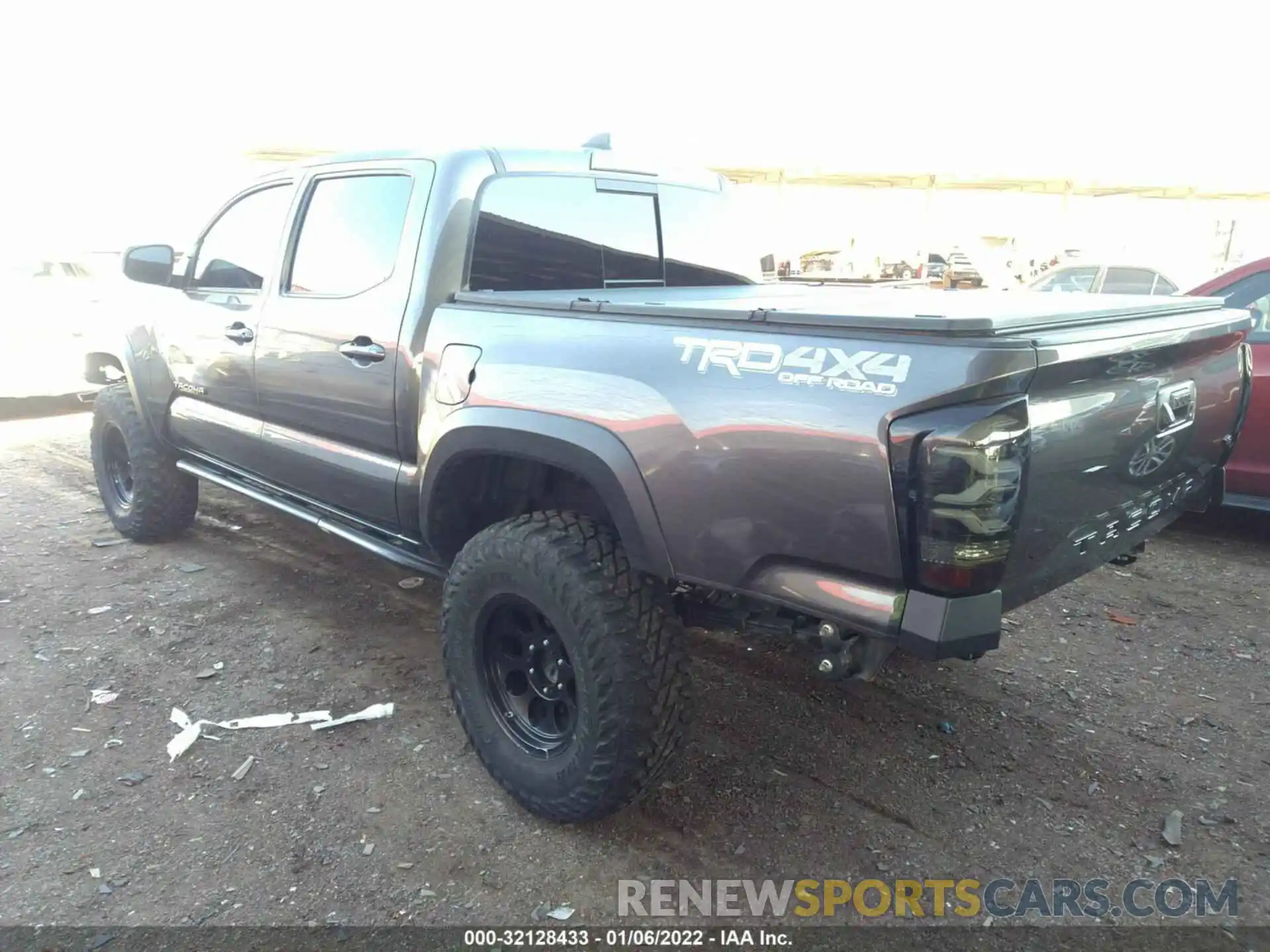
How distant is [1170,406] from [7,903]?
334cm

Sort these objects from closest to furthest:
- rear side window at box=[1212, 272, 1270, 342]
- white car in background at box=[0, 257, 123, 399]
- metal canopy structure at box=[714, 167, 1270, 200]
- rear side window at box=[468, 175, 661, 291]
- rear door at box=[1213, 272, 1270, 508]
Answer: rear side window at box=[468, 175, 661, 291]
rear door at box=[1213, 272, 1270, 508]
rear side window at box=[1212, 272, 1270, 342]
white car in background at box=[0, 257, 123, 399]
metal canopy structure at box=[714, 167, 1270, 200]

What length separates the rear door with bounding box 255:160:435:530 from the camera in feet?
9.79

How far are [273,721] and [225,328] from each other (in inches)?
68.2

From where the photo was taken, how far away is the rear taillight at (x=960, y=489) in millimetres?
1751

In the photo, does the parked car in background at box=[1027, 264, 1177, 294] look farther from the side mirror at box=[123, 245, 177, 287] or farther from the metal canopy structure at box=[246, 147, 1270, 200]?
the metal canopy structure at box=[246, 147, 1270, 200]

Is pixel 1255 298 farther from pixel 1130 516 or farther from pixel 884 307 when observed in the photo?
pixel 884 307

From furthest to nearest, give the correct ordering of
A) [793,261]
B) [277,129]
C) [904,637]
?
[793,261] → [277,129] → [904,637]

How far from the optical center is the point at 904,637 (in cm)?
189

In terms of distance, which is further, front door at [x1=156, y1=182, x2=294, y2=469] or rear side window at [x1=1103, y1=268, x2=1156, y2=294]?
rear side window at [x1=1103, y1=268, x2=1156, y2=294]

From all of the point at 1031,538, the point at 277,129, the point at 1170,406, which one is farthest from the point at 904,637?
the point at 277,129

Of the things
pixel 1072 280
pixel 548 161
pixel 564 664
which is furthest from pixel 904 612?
pixel 1072 280

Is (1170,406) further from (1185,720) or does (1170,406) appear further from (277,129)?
(277,129)

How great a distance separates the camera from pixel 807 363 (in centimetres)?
197

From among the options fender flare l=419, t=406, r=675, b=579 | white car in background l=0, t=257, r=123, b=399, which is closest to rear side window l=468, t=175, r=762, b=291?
fender flare l=419, t=406, r=675, b=579
